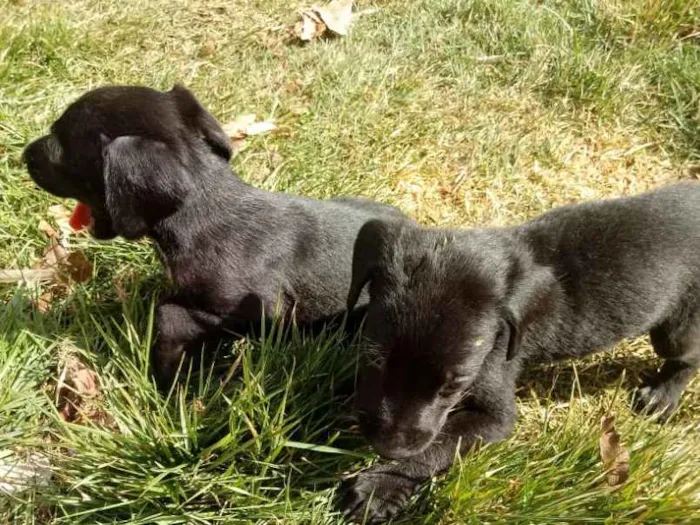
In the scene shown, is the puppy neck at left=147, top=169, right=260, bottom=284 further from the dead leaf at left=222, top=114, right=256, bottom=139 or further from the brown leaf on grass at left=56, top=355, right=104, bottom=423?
the dead leaf at left=222, top=114, right=256, bottom=139

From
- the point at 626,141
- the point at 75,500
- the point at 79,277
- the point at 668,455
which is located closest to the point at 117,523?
the point at 75,500

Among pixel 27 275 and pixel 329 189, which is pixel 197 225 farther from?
pixel 329 189

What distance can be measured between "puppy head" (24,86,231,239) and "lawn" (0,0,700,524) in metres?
0.62

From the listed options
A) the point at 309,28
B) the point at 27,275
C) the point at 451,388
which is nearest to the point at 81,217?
the point at 27,275

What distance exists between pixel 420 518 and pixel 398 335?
3.26 ft

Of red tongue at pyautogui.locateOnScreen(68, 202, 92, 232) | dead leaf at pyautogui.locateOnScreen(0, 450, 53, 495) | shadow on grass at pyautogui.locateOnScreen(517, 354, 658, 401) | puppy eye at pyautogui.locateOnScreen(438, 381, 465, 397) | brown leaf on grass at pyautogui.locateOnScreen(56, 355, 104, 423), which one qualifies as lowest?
dead leaf at pyautogui.locateOnScreen(0, 450, 53, 495)

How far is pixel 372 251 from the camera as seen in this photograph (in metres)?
3.34

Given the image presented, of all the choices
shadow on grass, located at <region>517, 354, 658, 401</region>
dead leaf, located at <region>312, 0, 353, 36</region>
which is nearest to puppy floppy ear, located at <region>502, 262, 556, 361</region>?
shadow on grass, located at <region>517, 354, 658, 401</region>

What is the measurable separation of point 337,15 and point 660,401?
14.4 feet

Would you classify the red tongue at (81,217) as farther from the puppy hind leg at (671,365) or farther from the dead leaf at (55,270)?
the puppy hind leg at (671,365)

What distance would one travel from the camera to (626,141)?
5.93 meters

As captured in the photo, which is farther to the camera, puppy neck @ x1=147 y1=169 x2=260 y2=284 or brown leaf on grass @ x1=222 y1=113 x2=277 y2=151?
brown leaf on grass @ x1=222 y1=113 x2=277 y2=151

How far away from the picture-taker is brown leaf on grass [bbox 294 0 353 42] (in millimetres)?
6488

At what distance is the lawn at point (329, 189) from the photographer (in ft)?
10.9
